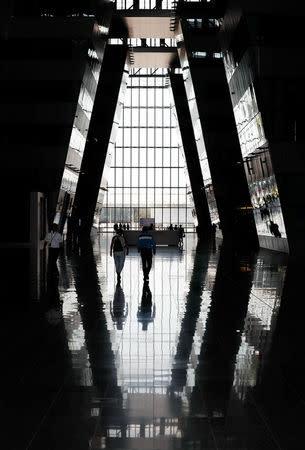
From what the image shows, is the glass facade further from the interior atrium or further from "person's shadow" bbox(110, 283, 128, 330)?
"person's shadow" bbox(110, 283, 128, 330)

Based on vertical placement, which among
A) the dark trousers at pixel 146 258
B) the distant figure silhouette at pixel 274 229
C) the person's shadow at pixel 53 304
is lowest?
the person's shadow at pixel 53 304

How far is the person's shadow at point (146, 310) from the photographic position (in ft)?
40.8

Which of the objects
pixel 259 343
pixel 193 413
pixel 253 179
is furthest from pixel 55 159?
pixel 193 413

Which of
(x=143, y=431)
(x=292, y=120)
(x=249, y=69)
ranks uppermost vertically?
(x=249, y=69)

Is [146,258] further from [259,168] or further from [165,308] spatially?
[259,168]

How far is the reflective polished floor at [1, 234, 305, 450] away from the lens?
6.02 metres

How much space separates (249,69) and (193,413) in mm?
31028

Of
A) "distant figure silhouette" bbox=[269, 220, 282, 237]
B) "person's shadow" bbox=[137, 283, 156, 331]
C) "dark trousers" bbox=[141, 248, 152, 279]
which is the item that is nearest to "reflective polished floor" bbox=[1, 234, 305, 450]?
"person's shadow" bbox=[137, 283, 156, 331]

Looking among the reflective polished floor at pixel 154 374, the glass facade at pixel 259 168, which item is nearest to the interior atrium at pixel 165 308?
the reflective polished floor at pixel 154 374

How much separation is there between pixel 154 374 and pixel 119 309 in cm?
593

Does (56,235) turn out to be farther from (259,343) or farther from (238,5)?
(238,5)

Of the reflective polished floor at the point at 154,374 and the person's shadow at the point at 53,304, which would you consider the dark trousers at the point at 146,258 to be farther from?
the reflective polished floor at the point at 154,374

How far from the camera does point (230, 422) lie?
249 inches

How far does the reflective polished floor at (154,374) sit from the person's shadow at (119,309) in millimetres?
24
